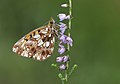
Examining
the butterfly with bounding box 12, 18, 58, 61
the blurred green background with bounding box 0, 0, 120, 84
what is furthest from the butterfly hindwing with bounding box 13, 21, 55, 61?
the blurred green background with bounding box 0, 0, 120, 84

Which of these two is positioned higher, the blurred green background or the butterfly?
the butterfly

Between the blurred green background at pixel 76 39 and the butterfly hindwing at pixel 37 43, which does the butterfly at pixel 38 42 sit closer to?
the butterfly hindwing at pixel 37 43

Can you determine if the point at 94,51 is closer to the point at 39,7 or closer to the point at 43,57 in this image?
the point at 39,7

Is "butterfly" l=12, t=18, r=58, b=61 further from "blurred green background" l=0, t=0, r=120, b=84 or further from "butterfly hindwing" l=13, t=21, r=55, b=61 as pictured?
"blurred green background" l=0, t=0, r=120, b=84

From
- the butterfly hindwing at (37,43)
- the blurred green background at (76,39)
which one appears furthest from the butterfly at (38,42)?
the blurred green background at (76,39)

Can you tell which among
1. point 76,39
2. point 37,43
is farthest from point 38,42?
point 76,39

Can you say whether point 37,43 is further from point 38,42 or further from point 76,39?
point 76,39
